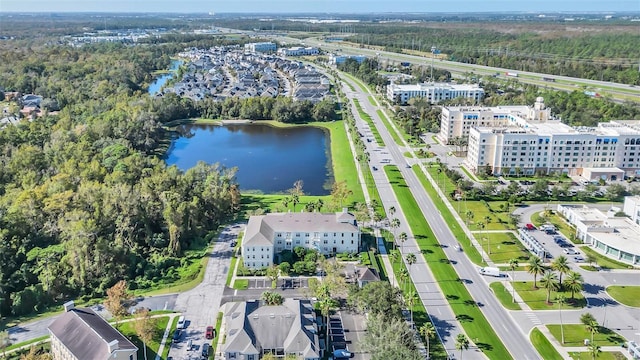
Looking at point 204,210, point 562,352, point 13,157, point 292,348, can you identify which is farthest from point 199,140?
point 562,352

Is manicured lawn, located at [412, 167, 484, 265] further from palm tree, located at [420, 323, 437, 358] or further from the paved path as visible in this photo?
palm tree, located at [420, 323, 437, 358]

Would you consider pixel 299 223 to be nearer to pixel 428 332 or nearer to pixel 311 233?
pixel 311 233

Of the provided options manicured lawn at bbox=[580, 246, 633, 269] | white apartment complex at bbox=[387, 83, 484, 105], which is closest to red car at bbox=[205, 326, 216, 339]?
manicured lawn at bbox=[580, 246, 633, 269]

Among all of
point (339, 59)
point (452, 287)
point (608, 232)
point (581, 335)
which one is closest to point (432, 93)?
point (339, 59)

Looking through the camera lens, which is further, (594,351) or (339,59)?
(339,59)

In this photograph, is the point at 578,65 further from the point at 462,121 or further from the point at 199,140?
the point at 199,140

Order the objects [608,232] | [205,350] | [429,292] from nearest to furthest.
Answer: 1. [205,350]
2. [429,292]
3. [608,232]
